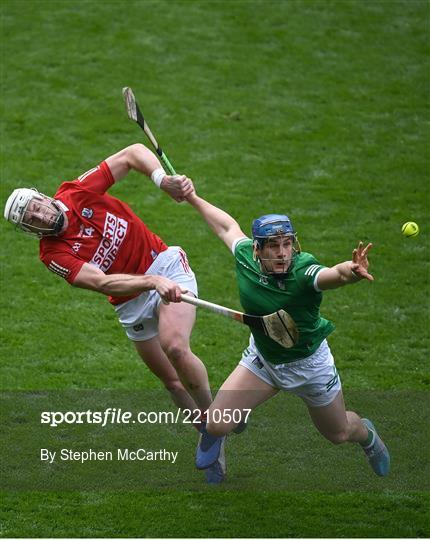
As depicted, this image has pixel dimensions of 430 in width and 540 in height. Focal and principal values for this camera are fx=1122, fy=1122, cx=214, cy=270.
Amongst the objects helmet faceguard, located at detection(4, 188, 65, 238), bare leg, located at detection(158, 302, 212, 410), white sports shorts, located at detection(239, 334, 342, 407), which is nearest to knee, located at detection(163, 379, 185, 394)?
bare leg, located at detection(158, 302, 212, 410)

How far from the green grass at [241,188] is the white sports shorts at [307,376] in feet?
3.29

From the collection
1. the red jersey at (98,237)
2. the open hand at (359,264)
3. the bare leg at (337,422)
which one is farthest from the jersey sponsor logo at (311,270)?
the red jersey at (98,237)

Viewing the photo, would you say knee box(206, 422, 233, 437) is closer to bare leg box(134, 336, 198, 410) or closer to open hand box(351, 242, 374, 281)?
bare leg box(134, 336, 198, 410)

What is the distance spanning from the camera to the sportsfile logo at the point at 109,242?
920 centimetres

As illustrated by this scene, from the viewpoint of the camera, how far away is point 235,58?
57.4 feet

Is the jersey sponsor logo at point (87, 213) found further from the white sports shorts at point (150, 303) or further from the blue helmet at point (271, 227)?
the blue helmet at point (271, 227)

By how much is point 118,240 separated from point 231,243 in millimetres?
1048

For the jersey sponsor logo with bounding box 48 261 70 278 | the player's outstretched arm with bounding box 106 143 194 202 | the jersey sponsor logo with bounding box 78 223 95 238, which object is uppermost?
the player's outstretched arm with bounding box 106 143 194 202

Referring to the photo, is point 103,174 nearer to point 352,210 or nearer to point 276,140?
point 352,210

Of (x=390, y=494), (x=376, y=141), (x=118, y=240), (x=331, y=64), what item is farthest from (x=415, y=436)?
(x=331, y=64)

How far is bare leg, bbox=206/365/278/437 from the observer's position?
8516 mm

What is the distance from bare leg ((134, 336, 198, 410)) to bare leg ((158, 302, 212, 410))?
11.9 inches

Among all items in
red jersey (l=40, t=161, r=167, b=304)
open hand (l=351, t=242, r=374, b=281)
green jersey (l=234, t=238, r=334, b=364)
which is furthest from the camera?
red jersey (l=40, t=161, r=167, b=304)

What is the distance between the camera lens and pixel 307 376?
8500 millimetres
